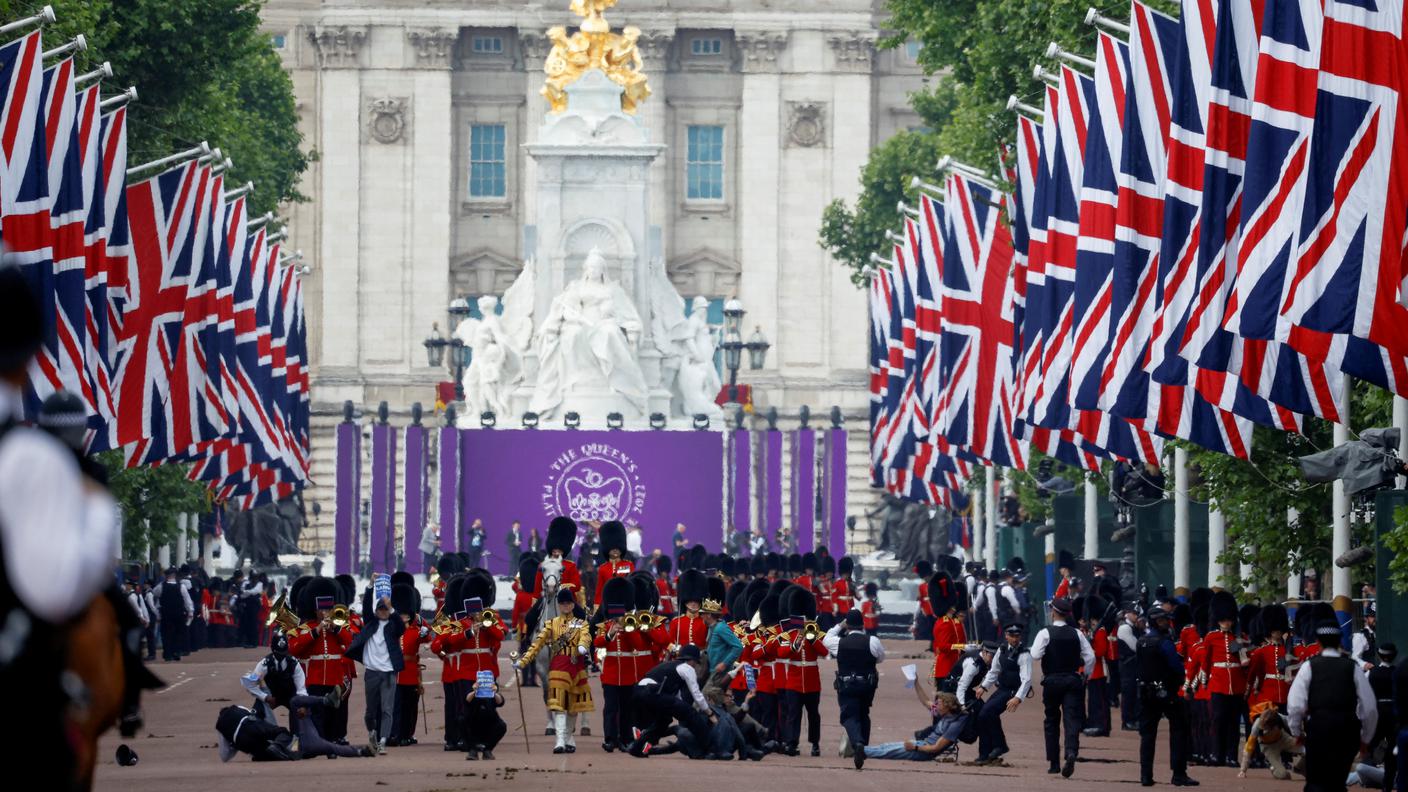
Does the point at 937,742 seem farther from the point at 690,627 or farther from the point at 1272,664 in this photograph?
the point at 1272,664

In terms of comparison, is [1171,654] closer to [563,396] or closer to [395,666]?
[395,666]

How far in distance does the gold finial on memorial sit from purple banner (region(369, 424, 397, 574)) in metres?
12.6

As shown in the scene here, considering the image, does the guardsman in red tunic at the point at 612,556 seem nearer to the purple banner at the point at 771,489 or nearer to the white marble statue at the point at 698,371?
the purple banner at the point at 771,489

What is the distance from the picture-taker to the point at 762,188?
344 ft

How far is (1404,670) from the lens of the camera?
22.5 meters

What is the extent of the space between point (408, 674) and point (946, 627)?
6543 millimetres

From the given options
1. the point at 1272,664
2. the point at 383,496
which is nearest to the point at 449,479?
the point at 383,496

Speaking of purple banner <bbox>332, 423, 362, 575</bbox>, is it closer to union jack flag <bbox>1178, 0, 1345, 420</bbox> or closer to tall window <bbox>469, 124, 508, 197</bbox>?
tall window <bbox>469, 124, 508, 197</bbox>

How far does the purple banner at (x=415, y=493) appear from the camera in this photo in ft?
238

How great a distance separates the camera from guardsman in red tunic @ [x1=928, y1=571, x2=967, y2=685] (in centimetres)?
3266

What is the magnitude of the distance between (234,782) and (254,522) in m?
50.4

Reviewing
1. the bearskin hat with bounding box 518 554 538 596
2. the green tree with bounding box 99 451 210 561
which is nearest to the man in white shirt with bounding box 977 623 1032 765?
the bearskin hat with bounding box 518 554 538 596

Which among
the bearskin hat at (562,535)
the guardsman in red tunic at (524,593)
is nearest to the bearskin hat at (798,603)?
the guardsman in red tunic at (524,593)

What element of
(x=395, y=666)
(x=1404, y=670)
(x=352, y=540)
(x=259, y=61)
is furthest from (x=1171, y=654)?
(x=259, y=61)
